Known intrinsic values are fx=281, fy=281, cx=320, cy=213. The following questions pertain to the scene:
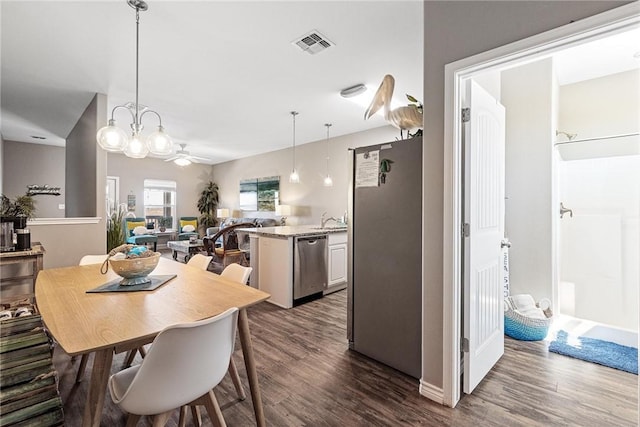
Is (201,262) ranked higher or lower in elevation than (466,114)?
lower

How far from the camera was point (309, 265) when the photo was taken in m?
3.61

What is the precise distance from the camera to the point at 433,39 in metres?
1.79

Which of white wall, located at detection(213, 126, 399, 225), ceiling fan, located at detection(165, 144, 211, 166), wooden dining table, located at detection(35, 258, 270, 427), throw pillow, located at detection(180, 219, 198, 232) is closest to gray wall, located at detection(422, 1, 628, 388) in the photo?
wooden dining table, located at detection(35, 258, 270, 427)

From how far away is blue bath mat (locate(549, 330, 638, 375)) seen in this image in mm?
2153

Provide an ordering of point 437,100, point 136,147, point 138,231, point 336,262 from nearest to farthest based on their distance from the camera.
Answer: point 437,100 < point 136,147 < point 336,262 < point 138,231

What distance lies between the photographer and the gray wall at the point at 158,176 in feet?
24.8

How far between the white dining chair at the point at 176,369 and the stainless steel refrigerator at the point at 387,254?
1.31 metres

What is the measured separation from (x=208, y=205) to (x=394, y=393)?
832 cm

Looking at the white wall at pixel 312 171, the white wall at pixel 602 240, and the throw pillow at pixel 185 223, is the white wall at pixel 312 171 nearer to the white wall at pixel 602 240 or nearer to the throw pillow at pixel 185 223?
the throw pillow at pixel 185 223

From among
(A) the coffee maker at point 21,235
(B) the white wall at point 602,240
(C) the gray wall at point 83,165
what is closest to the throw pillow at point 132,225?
(C) the gray wall at point 83,165

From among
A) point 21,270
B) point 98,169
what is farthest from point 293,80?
point 21,270

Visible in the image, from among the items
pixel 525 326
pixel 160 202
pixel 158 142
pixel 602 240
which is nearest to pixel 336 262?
pixel 525 326

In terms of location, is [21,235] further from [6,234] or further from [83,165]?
[83,165]

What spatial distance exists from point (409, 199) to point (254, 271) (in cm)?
250
